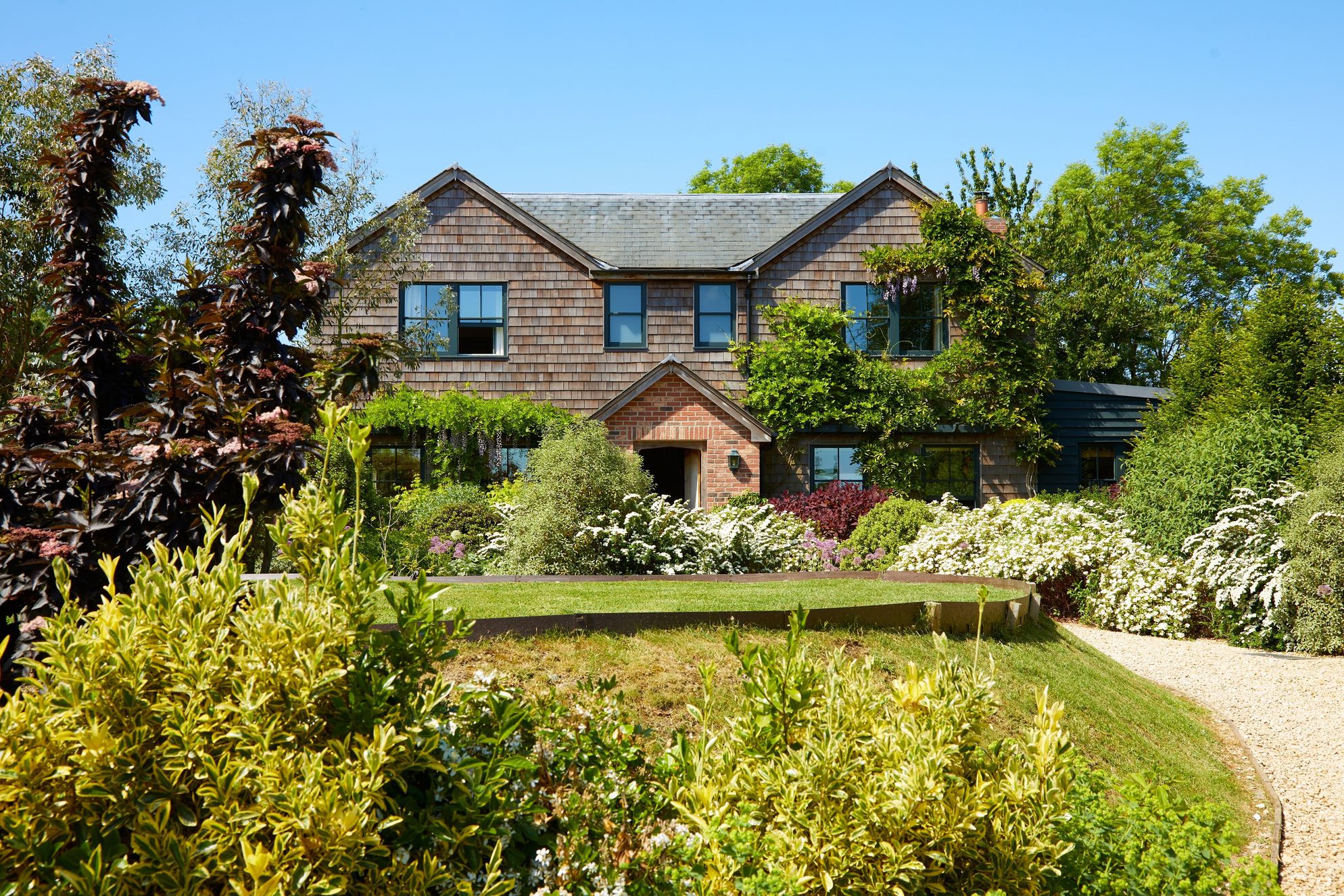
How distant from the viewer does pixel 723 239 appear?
20047mm

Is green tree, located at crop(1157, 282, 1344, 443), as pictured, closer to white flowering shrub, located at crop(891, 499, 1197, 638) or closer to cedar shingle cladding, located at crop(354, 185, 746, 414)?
white flowering shrub, located at crop(891, 499, 1197, 638)

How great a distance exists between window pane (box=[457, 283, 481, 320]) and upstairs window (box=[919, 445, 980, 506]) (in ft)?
30.6

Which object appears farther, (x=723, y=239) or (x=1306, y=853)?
(x=723, y=239)

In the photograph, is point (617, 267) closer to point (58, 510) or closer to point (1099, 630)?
point (1099, 630)

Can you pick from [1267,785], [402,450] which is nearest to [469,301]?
[402,450]

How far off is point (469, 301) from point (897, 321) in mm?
8695

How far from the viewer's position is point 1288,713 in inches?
348

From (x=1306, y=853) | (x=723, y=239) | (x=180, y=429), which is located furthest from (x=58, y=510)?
(x=723, y=239)

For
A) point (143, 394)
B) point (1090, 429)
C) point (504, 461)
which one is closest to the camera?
point (143, 394)

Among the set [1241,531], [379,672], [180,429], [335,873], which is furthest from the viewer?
[1241,531]

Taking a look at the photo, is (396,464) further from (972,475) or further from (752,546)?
(972,475)

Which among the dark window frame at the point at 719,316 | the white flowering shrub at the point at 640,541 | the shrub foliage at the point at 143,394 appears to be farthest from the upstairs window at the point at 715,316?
the shrub foliage at the point at 143,394

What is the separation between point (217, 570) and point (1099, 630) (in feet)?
40.3

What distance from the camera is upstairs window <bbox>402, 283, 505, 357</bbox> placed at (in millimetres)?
18500
